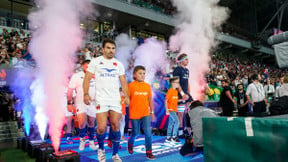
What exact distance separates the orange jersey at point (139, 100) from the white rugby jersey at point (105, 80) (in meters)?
0.59

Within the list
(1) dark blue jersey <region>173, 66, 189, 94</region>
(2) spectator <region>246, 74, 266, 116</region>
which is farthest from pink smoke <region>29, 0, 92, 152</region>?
(2) spectator <region>246, 74, 266, 116</region>

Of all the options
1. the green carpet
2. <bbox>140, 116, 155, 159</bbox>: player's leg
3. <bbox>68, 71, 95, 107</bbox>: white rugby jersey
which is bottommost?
the green carpet

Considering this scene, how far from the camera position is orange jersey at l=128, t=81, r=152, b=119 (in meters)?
4.17

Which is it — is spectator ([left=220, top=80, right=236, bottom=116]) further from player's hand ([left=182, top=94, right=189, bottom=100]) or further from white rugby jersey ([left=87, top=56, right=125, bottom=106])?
white rugby jersey ([left=87, top=56, right=125, bottom=106])

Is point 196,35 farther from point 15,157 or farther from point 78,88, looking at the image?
point 15,157

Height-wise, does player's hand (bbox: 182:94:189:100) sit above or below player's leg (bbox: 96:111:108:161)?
above

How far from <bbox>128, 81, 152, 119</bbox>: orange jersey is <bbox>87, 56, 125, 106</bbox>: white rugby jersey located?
1.94 ft

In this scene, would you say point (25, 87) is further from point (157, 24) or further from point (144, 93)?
point (157, 24)

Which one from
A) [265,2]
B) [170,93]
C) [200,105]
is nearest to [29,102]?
[170,93]

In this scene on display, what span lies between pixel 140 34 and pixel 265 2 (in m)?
22.1

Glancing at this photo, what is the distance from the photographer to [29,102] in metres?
8.09

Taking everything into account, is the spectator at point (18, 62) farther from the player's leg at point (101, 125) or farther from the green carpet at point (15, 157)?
the player's leg at point (101, 125)

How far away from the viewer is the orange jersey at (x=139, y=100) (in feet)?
13.7

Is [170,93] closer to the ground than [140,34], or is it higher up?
closer to the ground
